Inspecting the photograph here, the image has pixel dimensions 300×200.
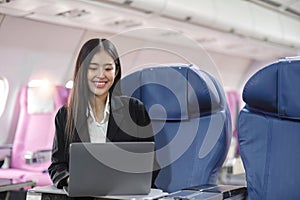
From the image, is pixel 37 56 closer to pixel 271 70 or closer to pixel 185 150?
pixel 185 150

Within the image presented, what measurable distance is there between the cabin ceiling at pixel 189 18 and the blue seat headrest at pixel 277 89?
1984 mm

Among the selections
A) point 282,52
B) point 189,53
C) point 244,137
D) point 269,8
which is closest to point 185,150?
point 244,137

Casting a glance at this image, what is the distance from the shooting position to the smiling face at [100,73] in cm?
263

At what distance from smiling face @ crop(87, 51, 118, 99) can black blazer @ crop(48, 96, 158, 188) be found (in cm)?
12

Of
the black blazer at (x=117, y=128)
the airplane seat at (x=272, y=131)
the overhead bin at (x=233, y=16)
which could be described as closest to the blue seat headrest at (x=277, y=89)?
the airplane seat at (x=272, y=131)

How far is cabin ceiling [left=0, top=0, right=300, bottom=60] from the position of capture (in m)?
4.36

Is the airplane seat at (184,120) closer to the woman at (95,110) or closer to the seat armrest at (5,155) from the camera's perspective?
the woman at (95,110)

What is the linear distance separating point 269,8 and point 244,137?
420 centimetres

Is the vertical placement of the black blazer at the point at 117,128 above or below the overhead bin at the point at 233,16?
below

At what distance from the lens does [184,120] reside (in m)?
2.95

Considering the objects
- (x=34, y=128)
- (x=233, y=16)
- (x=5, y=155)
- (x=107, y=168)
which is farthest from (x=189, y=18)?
(x=107, y=168)

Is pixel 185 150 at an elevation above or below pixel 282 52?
below

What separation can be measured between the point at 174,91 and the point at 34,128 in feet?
9.25

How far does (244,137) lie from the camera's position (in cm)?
268
